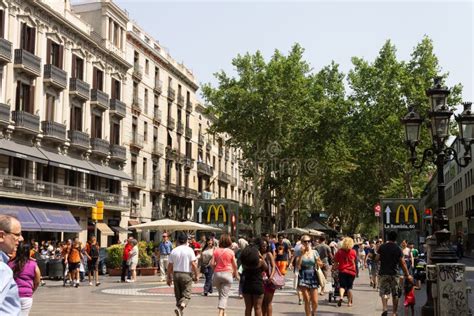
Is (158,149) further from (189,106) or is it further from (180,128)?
(189,106)

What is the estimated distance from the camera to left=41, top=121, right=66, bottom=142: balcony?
33.0 metres

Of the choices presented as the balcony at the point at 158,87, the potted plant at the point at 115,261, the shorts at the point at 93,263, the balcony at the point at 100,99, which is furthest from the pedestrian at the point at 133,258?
the balcony at the point at 158,87

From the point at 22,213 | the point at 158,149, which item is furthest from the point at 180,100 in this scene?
the point at 22,213

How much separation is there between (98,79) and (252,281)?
104 ft

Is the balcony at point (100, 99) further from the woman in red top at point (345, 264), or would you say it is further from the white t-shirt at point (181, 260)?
the white t-shirt at point (181, 260)

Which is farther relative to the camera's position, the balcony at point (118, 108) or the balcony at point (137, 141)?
the balcony at point (137, 141)

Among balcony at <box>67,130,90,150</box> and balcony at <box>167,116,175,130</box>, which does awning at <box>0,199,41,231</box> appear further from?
balcony at <box>167,116,175,130</box>

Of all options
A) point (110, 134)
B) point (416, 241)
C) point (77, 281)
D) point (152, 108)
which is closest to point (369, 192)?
point (152, 108)

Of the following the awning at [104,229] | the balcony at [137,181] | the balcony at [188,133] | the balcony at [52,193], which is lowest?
the awning at [104,229]

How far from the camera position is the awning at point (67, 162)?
3262 centimetres

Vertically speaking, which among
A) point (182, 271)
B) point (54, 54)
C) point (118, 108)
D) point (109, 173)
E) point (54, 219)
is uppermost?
point (54, 54)

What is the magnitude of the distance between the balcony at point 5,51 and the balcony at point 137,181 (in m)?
16.4

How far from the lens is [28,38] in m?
32.1

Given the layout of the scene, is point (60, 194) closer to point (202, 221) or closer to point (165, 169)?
point (202, 221)
